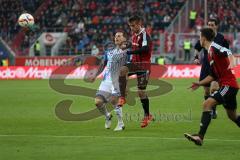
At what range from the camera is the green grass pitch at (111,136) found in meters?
11.6

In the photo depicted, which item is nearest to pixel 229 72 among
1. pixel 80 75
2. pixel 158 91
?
pixel 158 91

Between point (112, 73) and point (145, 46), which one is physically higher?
point (145, 46)

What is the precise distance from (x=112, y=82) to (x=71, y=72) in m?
25.8

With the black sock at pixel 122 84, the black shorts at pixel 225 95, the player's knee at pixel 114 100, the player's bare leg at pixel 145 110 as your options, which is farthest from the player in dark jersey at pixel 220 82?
the black sock at pixel 122 84

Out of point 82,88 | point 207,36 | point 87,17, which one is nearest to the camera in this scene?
point 207,36

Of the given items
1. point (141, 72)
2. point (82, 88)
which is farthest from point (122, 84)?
point (82, 88)

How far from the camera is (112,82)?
15.8m

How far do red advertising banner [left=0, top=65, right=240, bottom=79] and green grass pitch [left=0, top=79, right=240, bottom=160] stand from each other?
56.5 ft

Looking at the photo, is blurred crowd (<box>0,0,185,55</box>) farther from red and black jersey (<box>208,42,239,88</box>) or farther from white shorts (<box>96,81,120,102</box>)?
Answer: red and black jersey (<box>208,42,239,88</box>)

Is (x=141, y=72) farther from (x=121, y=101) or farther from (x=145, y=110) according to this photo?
(x=121, y=101)

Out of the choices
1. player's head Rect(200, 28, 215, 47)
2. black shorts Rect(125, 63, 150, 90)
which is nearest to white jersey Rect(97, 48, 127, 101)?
black shorts Rect(125, 63, 150, 90)

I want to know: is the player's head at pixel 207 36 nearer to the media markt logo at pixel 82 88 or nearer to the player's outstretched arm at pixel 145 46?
the player's outstretched arm at pixel 145 46

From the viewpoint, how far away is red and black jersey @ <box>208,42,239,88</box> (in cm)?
1221

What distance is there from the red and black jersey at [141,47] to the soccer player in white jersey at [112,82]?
0.99ft
